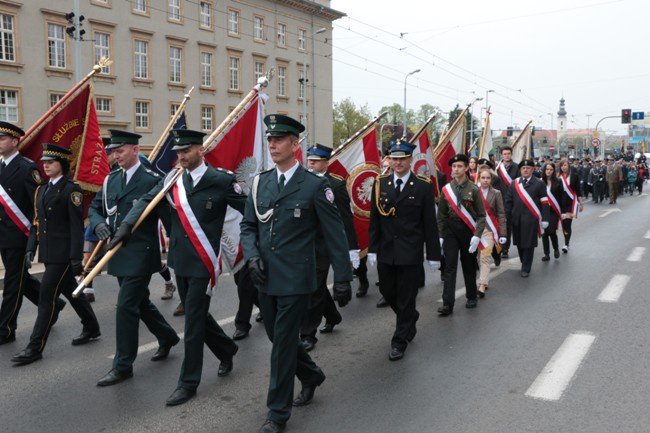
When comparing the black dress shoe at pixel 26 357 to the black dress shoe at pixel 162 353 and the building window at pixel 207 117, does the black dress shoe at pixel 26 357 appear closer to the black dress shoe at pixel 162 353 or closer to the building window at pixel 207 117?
the black dress shoe at pixel 162 353

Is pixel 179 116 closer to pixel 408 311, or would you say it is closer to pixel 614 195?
pixel 408 311

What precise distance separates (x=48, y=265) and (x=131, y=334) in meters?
1.28

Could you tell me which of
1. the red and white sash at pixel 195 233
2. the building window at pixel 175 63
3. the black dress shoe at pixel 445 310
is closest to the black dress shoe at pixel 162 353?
the red and white sash at pixel 195 233

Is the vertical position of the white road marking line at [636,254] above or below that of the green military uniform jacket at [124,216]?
below

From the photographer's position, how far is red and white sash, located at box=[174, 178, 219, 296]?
462cm

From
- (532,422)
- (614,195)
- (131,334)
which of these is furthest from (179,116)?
(614,195)

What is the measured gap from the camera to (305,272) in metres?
4.14

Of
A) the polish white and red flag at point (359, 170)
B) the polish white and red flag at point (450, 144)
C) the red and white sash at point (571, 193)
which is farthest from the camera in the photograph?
the red and white sash at point (571, 193)

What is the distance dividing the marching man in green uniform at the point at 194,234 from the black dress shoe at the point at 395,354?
1.75 metres

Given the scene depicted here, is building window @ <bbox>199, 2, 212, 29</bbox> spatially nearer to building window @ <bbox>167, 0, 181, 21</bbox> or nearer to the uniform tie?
building window @ <bbox>167, 0, 181, 21</bbox>

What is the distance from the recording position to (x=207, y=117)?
1646 inches

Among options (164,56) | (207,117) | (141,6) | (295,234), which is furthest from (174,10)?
(295,234)

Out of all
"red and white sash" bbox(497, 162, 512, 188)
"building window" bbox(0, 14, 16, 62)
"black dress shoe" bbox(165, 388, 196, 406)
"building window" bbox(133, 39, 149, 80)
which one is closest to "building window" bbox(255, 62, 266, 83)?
"building window" bbox(133, 39, 149, 80)

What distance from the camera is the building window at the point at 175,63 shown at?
3944cm
